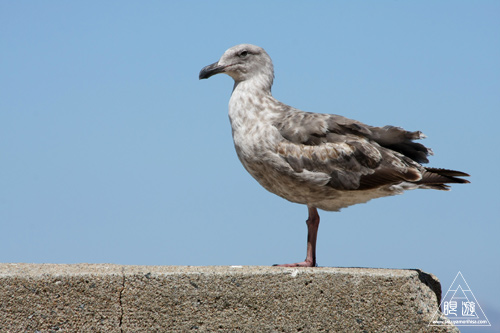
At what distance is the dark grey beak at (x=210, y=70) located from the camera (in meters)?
7.80

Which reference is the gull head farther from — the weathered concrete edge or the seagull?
the weathered concrete edge

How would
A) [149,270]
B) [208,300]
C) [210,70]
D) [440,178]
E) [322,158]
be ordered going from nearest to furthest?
[208,300] → [149,270] → [322,158] → [440,178] → [210,70]

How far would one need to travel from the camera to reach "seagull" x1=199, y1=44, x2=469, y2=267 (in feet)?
23.0

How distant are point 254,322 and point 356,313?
3.40ft

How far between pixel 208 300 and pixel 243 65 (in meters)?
3.03

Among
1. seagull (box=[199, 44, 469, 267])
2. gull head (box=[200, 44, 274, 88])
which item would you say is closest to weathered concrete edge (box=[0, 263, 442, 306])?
seagull (box=[199, 44, 469, 267])

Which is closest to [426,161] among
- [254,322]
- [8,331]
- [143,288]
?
[254,322]

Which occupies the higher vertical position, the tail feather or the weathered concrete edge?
the tail feather

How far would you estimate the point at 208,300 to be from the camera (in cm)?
629

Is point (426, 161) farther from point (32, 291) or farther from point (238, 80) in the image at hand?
point (32, 291)

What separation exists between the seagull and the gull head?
0.40m

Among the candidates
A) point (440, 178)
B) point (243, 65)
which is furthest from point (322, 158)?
point (243, 65)

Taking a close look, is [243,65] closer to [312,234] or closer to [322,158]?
[322,158]

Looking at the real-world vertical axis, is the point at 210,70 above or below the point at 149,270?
above
